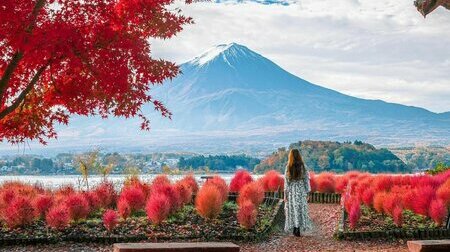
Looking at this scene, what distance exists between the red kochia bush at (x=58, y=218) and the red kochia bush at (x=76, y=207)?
0.63 meters

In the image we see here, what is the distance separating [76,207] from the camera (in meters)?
16.0

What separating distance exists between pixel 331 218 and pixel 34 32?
10337 mm

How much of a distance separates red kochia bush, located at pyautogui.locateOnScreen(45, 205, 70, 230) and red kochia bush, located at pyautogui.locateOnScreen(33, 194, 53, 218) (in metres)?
1.32

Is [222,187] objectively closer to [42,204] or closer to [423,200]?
[42,204]

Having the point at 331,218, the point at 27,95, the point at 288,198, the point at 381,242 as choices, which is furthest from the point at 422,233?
the point at 27,95

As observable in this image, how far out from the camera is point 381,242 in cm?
1507

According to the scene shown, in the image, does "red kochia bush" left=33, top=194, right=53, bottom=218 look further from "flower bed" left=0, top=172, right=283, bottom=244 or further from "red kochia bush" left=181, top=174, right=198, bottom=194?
"red kochia bush" left=181, top=174, right=198, bottom=194

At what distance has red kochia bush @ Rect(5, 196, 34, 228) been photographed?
50.3 ft

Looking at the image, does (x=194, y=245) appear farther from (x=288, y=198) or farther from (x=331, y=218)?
(x=331, y=218)

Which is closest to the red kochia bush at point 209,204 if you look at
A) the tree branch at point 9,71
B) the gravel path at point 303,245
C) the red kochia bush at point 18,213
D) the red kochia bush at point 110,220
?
the gravel path at point 303,245

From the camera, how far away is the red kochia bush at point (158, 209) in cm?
1550

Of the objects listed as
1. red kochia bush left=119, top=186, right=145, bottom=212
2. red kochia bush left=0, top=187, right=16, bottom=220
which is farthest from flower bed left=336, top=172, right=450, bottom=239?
red kochia bush left=0, top=187, right=16, bottom=220

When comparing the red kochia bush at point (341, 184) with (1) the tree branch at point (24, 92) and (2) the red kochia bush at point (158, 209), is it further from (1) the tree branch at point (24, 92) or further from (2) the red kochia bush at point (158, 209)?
(1) the tree branch at point (24, 92)

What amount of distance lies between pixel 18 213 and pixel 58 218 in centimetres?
99
